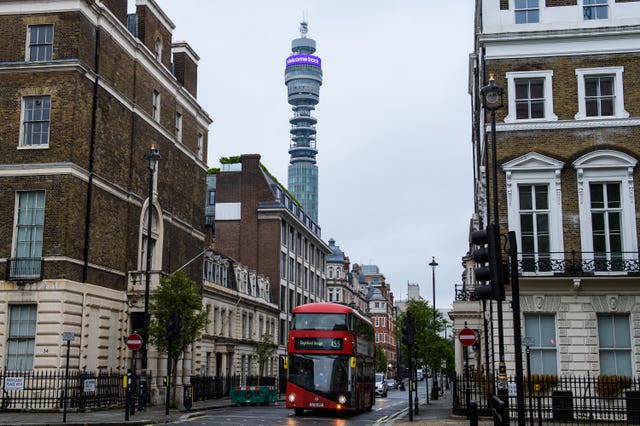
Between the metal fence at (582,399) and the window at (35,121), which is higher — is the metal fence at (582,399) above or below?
below

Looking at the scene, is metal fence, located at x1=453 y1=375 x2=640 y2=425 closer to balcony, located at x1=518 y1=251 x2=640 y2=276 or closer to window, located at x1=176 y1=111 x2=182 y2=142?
balcony, located at x1=518 y1=251 x2=640 y2=276

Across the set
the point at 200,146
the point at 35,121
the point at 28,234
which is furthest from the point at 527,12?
the point at 200,146

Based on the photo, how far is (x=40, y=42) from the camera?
1375 inches

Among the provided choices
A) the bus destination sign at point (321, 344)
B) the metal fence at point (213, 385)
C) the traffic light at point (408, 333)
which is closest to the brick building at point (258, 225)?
the metal fence at point (213, 385)

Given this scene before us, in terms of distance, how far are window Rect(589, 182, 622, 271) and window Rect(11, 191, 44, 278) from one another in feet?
73.8

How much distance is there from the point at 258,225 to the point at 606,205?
163 feet

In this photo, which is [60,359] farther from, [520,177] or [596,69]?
[596,69]

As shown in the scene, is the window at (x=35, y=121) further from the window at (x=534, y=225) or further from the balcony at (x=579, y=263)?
the balcony at (x=579, y=263)

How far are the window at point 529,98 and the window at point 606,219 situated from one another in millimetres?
3546

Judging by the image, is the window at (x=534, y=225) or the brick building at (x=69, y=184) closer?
the window at (x=534, y=225)

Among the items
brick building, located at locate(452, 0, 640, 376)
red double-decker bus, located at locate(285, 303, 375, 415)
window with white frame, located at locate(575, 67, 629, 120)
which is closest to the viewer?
brick building, located at locate(452, 0, 640, 376)

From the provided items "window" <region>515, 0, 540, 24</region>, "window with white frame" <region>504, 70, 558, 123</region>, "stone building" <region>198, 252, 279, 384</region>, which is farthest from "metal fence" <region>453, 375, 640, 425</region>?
"stone building" <region>198, 252, 279, 384</region>

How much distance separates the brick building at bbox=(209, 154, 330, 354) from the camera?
75.8 metres

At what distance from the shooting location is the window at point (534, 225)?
29.3 m
